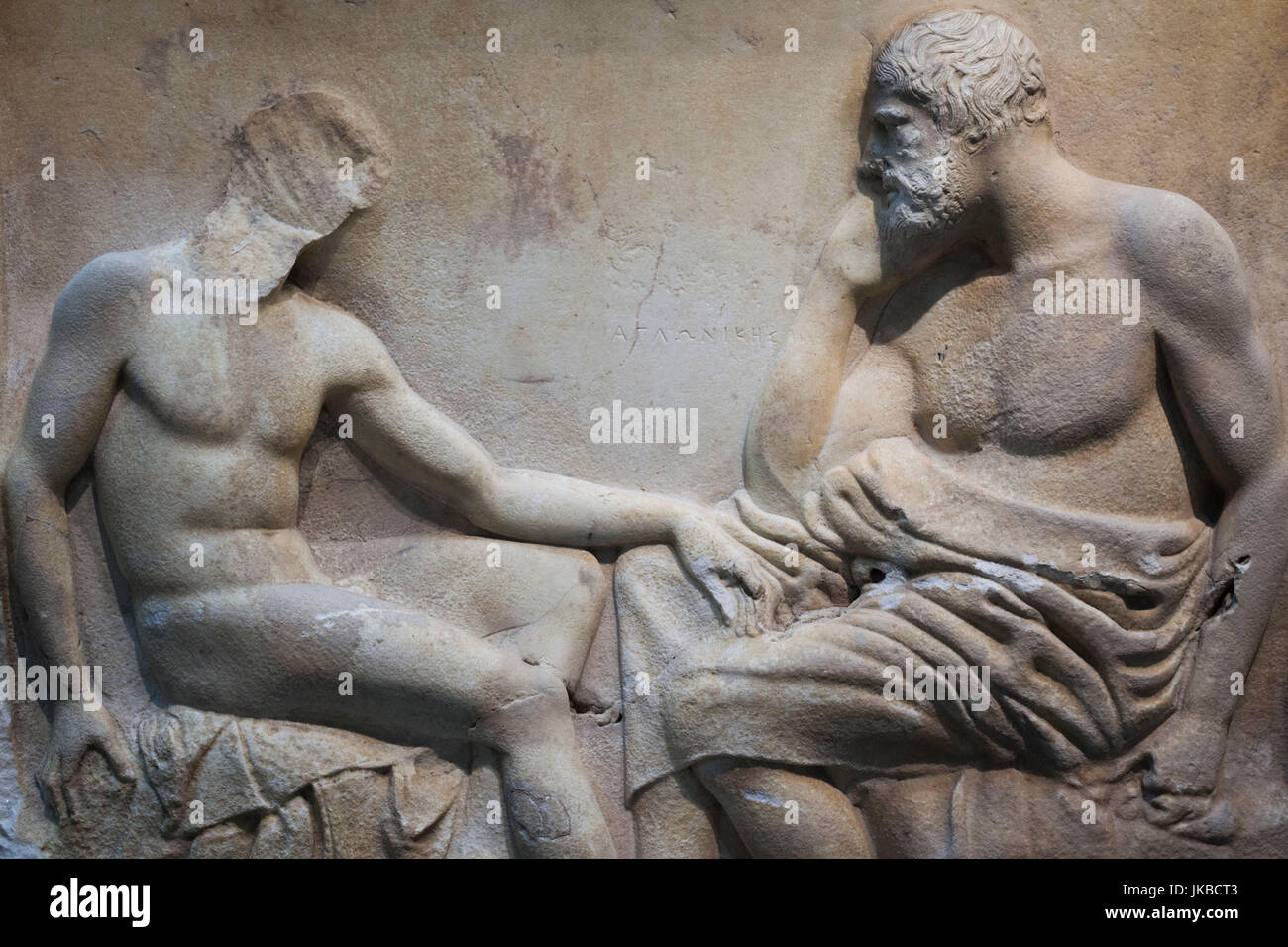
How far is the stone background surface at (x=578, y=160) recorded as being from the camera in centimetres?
381

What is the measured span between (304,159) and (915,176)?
1469mm

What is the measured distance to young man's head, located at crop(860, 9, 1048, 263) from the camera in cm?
365

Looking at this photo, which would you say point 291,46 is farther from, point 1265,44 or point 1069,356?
point 1265,44

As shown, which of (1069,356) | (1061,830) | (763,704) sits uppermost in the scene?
(1069,356)

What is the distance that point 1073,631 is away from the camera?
367cm

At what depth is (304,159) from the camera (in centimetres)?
375

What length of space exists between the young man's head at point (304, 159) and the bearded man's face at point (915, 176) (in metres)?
1.26

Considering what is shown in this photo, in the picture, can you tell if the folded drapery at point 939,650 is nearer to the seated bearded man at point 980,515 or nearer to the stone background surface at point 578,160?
the seated bearded man at point 980,515

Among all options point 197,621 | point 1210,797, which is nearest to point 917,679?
point 1210,797

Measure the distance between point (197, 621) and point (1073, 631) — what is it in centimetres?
206

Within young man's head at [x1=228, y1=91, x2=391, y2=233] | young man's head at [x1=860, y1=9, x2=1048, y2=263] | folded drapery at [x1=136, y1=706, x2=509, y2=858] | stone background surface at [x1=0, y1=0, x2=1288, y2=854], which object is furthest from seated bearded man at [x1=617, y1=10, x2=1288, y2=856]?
young man's head at [x1=228, y1=91, x2=391, y2=233]

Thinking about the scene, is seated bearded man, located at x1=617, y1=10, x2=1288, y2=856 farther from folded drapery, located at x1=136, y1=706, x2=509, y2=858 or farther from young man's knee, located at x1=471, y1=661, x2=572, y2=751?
folded drapery, located at x1=136, y1=706, x2=509, y2=858

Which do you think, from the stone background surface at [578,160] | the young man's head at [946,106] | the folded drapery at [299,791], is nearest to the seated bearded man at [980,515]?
the young man's head at [946,106]

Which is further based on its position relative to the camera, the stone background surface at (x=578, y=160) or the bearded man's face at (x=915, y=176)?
the stone background surface at (x=578, y=160)
